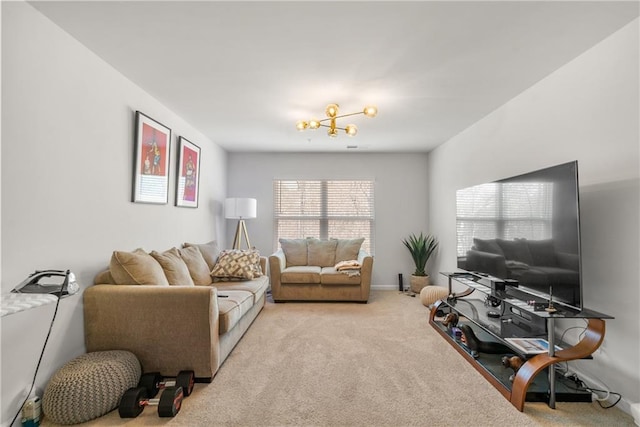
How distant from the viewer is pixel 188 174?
12.8ft

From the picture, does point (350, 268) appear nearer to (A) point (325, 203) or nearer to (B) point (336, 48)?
(A) point (325, 203)

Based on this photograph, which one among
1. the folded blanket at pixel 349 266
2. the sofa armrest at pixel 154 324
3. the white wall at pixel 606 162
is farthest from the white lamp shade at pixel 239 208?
the white wall at pixel 606 162

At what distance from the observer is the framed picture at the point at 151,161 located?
2814 mm

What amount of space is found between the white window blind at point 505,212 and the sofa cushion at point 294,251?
7.92 feet

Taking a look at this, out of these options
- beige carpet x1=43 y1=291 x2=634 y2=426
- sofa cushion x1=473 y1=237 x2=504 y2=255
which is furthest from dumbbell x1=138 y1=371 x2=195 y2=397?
sofa cushion x1=473 y1=237 x2=504 y2=255

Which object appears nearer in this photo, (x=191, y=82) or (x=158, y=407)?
(x=158, y=407)

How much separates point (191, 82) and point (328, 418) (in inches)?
111

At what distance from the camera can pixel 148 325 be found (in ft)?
7.20

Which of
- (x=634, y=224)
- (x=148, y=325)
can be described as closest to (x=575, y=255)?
(x=634, y=224)

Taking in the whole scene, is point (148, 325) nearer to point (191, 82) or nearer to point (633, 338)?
point (191, 82)

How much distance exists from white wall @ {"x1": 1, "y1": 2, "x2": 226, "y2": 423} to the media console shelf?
296 centimetres

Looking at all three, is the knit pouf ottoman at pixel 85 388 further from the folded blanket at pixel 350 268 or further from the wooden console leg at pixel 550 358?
the folded blanket at pixel 350 268

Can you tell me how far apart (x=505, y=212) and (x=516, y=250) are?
34cm

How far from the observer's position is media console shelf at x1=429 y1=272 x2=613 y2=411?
6.33 feet
